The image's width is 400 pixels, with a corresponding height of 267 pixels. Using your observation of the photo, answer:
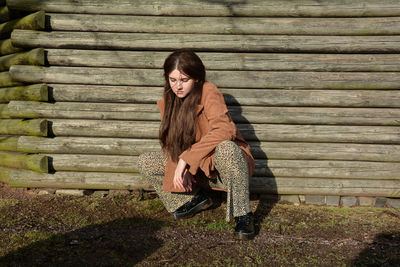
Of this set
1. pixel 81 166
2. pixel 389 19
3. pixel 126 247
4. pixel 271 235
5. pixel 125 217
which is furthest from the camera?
pixel 81 166

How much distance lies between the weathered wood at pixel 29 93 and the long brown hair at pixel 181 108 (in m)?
1.79

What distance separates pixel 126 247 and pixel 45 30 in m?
2.96

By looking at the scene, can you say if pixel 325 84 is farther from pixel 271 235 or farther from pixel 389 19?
pixel 271 235

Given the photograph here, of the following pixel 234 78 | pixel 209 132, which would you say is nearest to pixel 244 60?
pixel 234 78

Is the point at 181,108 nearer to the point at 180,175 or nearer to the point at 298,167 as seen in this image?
the point at 180,175

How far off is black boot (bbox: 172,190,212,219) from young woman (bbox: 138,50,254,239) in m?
0.25

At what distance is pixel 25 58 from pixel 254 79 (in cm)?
299

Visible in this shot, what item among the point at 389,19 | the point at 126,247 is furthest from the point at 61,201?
the point at 389,19

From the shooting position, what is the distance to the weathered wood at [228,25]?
4074mm

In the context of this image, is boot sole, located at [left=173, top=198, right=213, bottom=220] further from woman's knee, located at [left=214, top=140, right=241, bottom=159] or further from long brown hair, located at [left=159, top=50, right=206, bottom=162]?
woman's knee, located at [left=214, top=140, right=241, bottom=159]

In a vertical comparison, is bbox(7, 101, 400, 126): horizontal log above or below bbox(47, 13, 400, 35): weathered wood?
below

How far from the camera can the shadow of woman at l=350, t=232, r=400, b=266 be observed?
2828 mm

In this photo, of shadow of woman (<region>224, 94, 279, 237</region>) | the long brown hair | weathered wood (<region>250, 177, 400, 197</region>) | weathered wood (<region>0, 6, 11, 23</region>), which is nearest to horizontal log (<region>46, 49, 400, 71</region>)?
shadow of woman (<region>224, 94, 279, 237</region>)

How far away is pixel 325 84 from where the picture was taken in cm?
413
